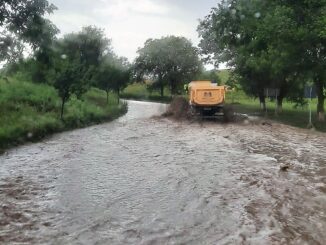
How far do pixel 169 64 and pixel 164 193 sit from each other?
74158mm

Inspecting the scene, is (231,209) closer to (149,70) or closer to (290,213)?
(290,213)

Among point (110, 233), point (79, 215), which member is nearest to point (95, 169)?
point (79, 215)

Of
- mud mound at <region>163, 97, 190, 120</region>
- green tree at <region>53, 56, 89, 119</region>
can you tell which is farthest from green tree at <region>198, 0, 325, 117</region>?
green tree at <region>53, 56, 89, 119</region>

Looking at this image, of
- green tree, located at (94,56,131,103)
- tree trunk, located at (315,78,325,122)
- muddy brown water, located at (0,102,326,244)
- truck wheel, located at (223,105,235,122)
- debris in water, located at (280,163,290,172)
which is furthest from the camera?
green tree, located at (94,56,131,103)

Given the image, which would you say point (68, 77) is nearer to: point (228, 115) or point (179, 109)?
point (179, 109)

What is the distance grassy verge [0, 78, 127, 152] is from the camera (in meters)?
19.7

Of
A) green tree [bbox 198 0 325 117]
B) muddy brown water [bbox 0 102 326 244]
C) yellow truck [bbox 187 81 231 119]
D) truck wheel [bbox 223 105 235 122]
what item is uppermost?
green tree [bbox 198 0 325 117]

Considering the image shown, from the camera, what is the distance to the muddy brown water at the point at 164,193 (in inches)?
307

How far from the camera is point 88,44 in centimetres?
7256

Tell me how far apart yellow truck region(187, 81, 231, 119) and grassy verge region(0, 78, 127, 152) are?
718cm

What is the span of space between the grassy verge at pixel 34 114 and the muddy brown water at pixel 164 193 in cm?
115

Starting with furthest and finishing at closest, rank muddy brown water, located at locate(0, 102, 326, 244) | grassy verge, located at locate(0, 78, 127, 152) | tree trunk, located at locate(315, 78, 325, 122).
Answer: tree trunk, located at locate(315, 78, 325, 122) → grassy verge, located at locate(0, 78, 127, 152) → muddy brown water, located at locate(0, 102, 326, 244)

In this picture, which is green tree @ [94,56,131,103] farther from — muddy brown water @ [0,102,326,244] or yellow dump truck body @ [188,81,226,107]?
muddy brown water @ [0,102,326,244]

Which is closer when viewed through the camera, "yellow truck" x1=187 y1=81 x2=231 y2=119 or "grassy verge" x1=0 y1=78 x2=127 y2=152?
"grassy verge" x1=0 y1=78 x2=127 y2=152
